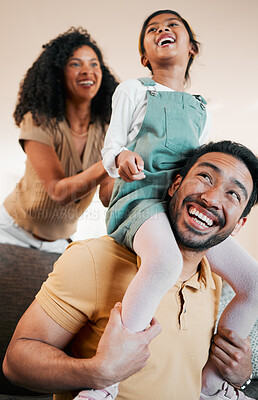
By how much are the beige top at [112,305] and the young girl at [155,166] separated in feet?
0.23

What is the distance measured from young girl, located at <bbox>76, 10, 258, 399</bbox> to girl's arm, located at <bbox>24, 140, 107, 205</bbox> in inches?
15.1

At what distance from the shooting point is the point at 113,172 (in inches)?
39.3

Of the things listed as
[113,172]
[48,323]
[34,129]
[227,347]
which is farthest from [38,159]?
[227,347]

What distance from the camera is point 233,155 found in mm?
996

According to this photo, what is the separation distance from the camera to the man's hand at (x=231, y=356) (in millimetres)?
1054

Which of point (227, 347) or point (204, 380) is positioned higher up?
point (227, 347)

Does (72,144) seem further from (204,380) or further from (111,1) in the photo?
(111,1)

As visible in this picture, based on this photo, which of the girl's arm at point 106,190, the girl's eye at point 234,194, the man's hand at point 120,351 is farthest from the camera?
the girl's arm at point 106,190

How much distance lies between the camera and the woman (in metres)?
1.73

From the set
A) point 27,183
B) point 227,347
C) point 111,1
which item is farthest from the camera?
point 111,1

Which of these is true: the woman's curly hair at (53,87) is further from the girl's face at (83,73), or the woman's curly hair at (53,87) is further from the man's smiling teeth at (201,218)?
the man's smiling teeth at (201,218)

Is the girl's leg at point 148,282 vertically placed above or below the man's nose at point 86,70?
below

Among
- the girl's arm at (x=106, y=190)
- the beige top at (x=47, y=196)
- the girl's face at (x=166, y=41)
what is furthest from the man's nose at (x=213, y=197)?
the beige top at (x=47, y=196)

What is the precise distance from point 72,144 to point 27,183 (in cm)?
25
